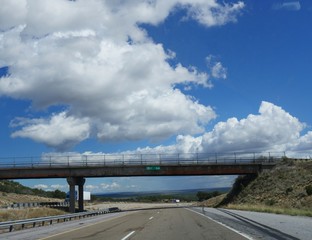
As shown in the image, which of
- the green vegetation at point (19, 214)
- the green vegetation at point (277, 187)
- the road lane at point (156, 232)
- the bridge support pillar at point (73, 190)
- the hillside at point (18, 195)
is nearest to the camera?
the road lane at point (156, 232)

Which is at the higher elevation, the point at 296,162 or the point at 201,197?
the point at 296,162

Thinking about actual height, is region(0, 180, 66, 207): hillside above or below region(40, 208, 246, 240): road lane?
below

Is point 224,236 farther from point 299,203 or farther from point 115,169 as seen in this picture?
point 115,169

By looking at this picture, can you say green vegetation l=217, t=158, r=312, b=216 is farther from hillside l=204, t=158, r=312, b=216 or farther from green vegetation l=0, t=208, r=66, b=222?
green vegetation l=0, t=208, r=66, b=222

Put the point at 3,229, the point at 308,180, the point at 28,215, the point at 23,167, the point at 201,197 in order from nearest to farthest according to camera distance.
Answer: the point at 3,229 → the point at 28,215 → the point at 308,180 → the point at 23,167 → the point at 201,197

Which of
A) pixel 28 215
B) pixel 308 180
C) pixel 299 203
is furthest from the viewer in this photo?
pixel 308 180

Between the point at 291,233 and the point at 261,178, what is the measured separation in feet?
158

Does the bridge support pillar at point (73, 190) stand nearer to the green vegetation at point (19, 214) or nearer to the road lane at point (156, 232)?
the green vegetation at point (19, 214)

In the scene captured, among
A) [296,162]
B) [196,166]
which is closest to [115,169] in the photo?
[196,166]

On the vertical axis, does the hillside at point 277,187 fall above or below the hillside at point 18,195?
above

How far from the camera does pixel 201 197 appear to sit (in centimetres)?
13412

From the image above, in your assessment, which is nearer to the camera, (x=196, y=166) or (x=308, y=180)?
(x=308, y=180)

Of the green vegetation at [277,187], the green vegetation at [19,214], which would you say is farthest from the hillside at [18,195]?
the green vegetation at [277,187]

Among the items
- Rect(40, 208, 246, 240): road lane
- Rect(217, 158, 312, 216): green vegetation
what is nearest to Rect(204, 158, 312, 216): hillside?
Rect(217, 158, 312, 216): green vegetation
